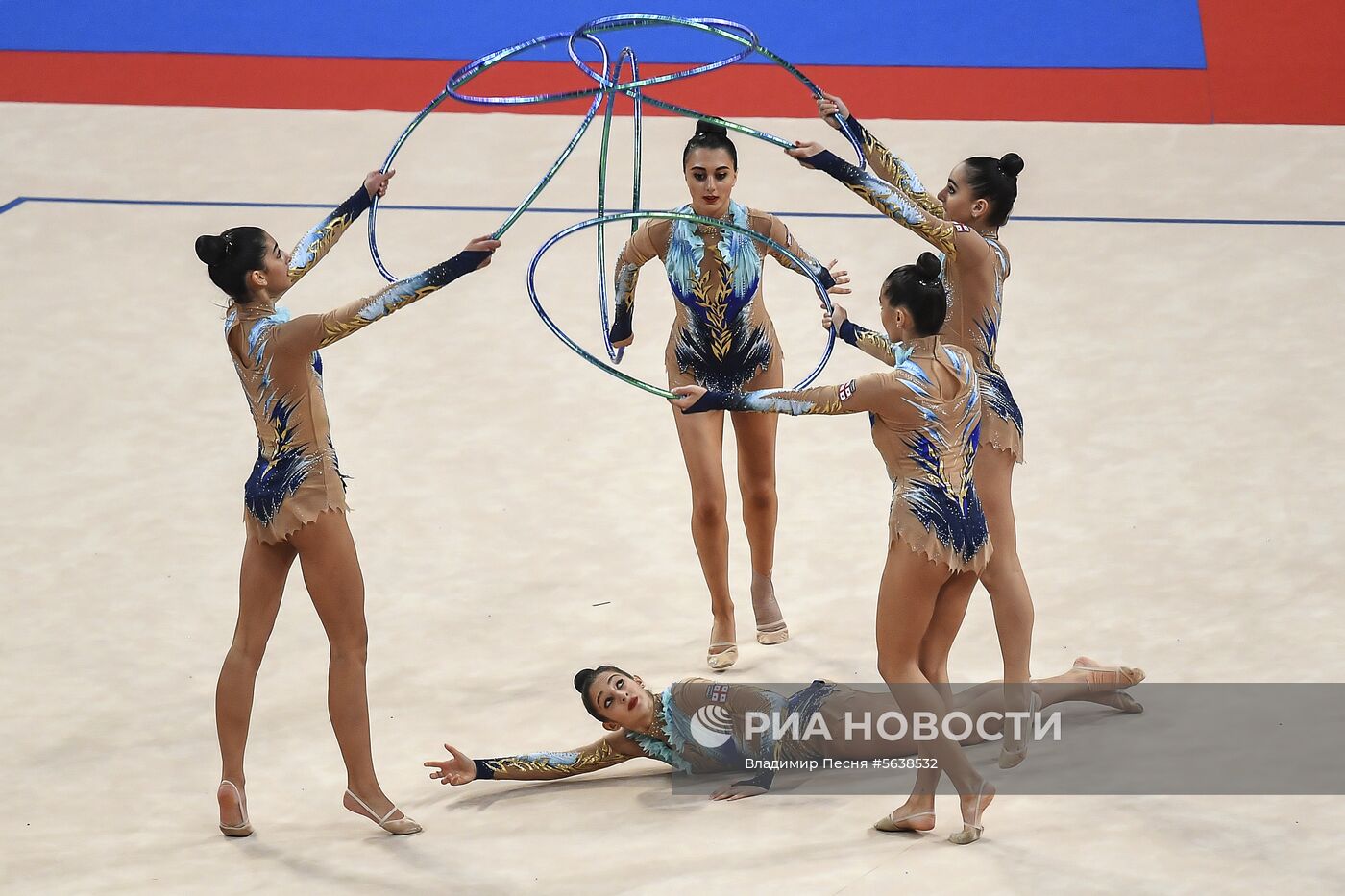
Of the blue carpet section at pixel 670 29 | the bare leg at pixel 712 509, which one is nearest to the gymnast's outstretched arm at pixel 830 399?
the bare leg at pixel 712 509

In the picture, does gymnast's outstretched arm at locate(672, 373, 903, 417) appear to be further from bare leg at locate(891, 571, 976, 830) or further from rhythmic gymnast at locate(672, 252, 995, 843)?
bare leg at locate(891, 571, 976, 830)

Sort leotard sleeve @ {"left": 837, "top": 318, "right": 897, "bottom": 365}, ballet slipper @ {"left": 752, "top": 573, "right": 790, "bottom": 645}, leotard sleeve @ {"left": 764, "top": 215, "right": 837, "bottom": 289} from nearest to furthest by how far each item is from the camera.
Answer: leotard sleeve @ {"left": 837, "top": 318, "right": 897, "bottom": 365} < leotard sleeve @ {"left": 764, "top": 215, "right": 837, "bottom": 289} < ballet slipper @ {"left": 752, "top": 573, "right": 790, "bottom": 645}

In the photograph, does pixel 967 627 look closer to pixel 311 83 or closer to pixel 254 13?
pixel 311 83

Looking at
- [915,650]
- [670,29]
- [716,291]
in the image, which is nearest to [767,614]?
[716,291]

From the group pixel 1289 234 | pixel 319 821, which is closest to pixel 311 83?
pixel 1289 234

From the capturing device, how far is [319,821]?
13.8 ft

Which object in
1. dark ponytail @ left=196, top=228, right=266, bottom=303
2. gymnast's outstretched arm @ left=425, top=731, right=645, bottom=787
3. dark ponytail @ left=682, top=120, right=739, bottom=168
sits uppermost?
dark ponytail @ left=682, top=120, right=739, bottom=168

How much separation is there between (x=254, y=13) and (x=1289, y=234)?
6666 millimetres

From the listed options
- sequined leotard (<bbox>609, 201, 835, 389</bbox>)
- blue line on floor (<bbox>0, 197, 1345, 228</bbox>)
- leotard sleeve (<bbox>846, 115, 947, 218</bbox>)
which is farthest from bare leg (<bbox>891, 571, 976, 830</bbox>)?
blue line on floor (<bbox>0, 197, 1345, 228</bbox>)

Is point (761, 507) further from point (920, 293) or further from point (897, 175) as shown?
point (920, 293)

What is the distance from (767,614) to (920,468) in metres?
1.58

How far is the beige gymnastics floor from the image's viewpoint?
12.7ft

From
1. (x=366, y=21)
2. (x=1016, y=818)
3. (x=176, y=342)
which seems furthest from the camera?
(x=366, y=21)

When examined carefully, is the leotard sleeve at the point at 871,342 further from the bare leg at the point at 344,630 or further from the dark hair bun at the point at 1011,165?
the bare leg at the point at 344,630
